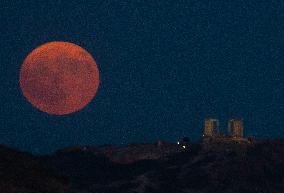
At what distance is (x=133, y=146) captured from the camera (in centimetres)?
17988

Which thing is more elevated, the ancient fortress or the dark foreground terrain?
the ancient fortress

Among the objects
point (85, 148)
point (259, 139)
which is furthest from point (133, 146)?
point (259, 139)

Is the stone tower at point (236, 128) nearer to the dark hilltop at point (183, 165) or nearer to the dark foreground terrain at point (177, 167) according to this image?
the dark hilltop at point (183, 165)

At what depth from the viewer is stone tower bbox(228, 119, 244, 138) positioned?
16875 cm

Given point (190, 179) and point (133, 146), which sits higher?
point (133, 146)

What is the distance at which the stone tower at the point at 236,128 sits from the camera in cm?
16875

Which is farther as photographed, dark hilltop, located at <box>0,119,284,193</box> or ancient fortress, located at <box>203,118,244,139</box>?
ancient fortress, located at <box>203,118,244,139</box>

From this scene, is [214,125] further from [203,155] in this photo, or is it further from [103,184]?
[103,184]

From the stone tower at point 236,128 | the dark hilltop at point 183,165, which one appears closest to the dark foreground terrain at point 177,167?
the dark hilltop at point 183,165

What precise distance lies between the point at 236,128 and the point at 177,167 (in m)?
36.0

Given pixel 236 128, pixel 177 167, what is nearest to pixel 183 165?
pixel 177 167

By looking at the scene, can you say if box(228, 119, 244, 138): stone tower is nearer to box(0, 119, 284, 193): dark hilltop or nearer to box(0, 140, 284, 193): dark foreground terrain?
box(0, 119, 284, 193): dark hilltop

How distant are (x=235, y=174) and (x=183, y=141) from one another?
161ft

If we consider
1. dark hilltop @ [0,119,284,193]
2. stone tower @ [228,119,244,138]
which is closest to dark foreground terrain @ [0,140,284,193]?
→ dark hilltop @ [0,119,284,193]
